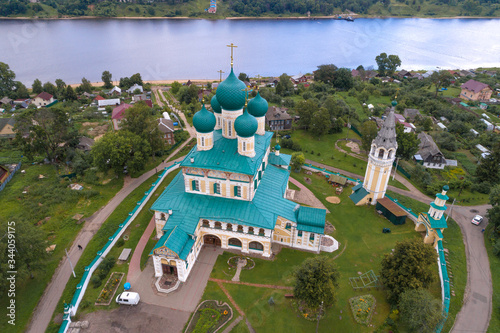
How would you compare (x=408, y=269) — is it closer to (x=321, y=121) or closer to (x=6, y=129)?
(x=321, y=121)

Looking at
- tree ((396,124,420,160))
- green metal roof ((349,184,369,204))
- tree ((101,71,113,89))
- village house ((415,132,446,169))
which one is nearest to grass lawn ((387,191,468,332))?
green metal roof ((349,184,369,204))

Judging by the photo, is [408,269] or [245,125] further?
[245,125]

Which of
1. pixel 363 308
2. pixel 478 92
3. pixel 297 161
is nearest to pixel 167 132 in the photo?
pixel 297 161

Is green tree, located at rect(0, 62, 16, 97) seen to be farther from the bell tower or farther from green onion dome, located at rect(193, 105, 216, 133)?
the bell tower

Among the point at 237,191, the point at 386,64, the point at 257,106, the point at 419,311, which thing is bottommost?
the point at 419,311

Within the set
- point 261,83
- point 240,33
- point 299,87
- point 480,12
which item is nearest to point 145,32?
point 240,33

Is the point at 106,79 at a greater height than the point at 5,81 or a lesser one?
lesser

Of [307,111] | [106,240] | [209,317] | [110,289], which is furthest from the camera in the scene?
[307,111]

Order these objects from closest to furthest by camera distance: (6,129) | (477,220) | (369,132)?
(477,220), (369,132), (6,129)
